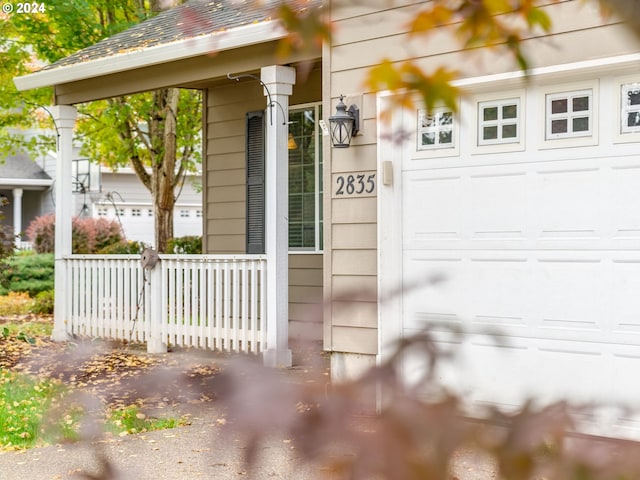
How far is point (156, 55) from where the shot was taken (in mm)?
9203

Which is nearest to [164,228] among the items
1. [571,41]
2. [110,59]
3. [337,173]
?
[110,59]

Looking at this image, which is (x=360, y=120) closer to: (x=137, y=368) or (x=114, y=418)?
(x=114, y=418)

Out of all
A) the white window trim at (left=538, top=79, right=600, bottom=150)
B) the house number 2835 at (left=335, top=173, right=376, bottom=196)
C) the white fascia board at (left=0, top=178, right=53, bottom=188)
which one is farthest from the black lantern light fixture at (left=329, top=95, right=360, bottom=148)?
the white fascia board at (left=0, top=178, right=53, bottom=188)

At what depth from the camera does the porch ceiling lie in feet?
27.2

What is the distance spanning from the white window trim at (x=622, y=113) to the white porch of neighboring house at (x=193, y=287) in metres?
3.55

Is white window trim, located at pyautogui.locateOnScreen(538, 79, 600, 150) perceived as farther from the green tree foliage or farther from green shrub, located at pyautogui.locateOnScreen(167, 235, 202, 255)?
green shrub, located at pyautogui.locateOnScreen(167, 235, 202, 255)

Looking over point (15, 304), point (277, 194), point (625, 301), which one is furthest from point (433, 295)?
point (15, 304)

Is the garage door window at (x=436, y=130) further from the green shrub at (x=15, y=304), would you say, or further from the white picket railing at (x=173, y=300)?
the green shrub at (x=15, y=304)

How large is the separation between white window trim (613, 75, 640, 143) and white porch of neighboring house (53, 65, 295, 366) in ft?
11.7

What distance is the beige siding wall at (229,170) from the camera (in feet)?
33.0

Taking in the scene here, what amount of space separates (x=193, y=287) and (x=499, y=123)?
177 inches

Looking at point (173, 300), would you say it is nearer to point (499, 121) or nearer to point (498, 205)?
point (498, 205)

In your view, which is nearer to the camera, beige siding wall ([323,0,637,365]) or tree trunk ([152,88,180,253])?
beige siding wall ([323,0,637,365])

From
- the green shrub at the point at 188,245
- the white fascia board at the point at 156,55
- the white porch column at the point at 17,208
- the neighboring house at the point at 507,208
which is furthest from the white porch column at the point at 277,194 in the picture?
the white porch column at the point at 17,208
